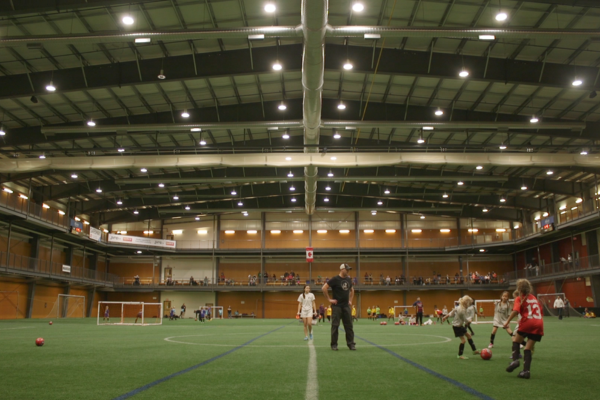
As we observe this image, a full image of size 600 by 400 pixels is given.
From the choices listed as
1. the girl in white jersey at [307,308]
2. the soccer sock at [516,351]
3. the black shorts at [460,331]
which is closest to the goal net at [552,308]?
the girl in white jersey at [307,308]

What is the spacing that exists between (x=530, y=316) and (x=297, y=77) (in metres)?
23.8

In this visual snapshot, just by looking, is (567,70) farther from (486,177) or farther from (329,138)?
(329,138)

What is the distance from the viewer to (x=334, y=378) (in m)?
7.41

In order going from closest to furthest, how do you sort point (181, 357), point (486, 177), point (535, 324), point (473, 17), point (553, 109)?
1. point (535, 324)
2. point (181, 357)
3. point (473, 17)
4. point (553, 109)
5. point (486, 177)

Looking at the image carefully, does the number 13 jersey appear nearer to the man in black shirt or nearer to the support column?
the man in black shirt

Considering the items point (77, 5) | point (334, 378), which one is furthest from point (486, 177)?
point (334, 378)

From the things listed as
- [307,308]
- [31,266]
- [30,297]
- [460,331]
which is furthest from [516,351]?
[30,297]

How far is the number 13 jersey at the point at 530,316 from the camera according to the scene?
314 inches

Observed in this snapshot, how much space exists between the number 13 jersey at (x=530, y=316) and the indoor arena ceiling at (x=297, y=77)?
467 inches

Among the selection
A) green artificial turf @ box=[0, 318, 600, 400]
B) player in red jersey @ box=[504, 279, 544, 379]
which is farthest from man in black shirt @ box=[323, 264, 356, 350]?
player in red jersey @ box=[504, 279, 544, 379]

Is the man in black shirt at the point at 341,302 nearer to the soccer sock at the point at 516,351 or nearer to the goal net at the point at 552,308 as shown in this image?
the soccer sock at the point at 516,351

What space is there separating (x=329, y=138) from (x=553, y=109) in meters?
17.5

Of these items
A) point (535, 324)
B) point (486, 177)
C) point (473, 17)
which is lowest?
point (535, 324)

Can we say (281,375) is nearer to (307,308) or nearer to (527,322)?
(527,322)
